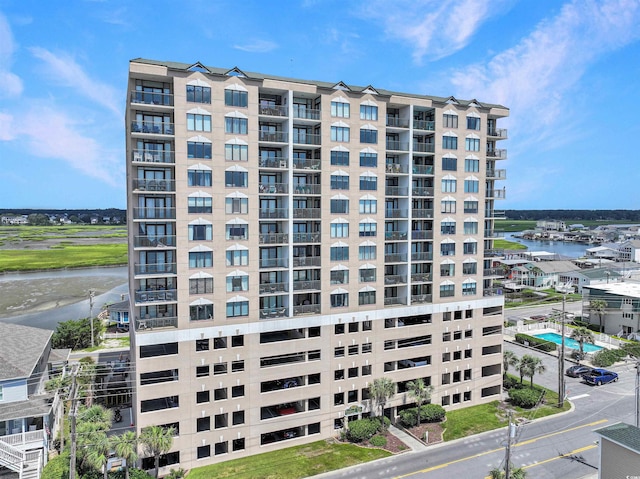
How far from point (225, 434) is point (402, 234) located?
26.1 meters

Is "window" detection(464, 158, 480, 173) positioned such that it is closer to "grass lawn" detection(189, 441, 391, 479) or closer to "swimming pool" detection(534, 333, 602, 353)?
"grass lawn" detection(189, 441, 391, 479)

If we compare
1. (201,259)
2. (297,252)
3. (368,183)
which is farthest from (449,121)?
(201,259)

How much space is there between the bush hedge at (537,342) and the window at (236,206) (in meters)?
56.4

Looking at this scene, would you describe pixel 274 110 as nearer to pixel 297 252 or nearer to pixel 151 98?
pixel 151 98

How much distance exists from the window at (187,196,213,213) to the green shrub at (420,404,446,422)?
98.2ft

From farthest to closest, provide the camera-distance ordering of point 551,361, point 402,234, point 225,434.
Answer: point 551,361, point 402,234, point 225,434

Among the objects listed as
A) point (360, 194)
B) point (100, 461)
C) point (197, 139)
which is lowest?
point (100, 461)

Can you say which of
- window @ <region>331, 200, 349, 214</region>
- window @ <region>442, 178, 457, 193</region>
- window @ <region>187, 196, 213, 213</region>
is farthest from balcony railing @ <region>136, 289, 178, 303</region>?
window @ <region>442, 178, 457, 193</region>

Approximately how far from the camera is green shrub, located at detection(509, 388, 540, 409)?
50469mm

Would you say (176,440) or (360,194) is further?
(360,194)

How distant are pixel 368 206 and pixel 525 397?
28235 millimetres

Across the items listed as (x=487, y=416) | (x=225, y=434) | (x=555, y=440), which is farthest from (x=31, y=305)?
(x=555, y=440)

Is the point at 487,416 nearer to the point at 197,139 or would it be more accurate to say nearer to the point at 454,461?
the point at 454,461

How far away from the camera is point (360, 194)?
45.2 m
